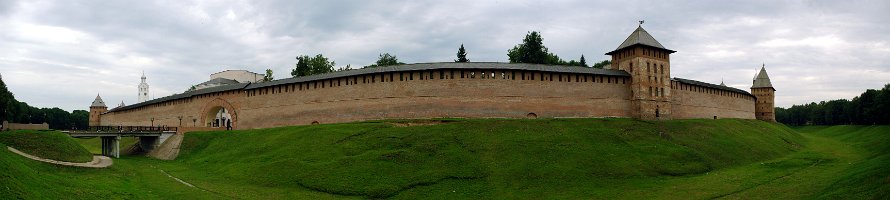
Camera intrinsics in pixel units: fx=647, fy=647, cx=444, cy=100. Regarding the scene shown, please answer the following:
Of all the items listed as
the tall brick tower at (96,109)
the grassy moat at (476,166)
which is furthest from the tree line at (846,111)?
the tall brick tower at (96,109)

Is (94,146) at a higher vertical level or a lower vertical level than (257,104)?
lower

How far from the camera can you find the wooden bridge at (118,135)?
42.3 meters

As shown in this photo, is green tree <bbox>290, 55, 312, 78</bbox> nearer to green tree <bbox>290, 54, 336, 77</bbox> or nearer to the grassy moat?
green tree <bbox>290, 54, 336, 77</bbox>

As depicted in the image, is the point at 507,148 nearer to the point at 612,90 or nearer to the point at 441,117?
the point at 441,117

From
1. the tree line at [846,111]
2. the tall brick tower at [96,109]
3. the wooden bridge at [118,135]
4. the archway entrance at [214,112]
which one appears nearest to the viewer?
the wooden bridge at [118,135]

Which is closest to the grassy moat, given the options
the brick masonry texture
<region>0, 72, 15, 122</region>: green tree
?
the brick masonry texture

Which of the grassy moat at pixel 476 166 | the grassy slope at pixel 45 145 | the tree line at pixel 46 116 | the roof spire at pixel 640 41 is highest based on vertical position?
the roof spire at pixel 640 41

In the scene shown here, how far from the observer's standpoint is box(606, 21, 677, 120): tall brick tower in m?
47.8

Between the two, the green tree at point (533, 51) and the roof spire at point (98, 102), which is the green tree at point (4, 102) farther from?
the green tree at point (533, 51)

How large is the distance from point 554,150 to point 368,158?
10.1m

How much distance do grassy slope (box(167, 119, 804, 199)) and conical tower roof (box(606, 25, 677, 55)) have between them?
22.3ft

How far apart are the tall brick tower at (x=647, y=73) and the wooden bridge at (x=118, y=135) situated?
113 feet

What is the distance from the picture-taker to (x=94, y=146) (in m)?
54.2

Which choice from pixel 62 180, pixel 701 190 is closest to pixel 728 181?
pixel 701 190
